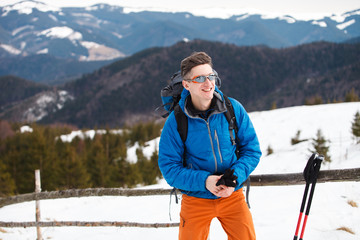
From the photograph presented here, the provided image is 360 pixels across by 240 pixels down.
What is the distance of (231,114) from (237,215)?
0.94 meters

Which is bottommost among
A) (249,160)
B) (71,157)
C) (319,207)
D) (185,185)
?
(71,157)

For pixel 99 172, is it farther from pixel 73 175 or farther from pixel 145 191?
pixel 145 191

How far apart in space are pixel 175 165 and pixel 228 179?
49 cm

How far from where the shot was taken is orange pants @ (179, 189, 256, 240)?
2480 mm

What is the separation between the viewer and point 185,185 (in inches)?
92.4

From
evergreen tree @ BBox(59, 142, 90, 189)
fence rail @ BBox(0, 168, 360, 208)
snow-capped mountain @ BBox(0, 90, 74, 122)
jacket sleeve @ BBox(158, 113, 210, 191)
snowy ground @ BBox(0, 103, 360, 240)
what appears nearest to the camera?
jacket sleeve @ BBox(158, 113, 210, 191)

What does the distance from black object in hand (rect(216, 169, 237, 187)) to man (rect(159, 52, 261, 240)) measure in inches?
2.3

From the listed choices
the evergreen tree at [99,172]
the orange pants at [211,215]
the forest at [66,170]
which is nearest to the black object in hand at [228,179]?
the orange pants at [211,215]

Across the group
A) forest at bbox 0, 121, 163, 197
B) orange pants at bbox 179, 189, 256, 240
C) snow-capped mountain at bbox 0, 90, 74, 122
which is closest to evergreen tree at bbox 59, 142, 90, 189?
forest at bbox 0, 121, 163, 197

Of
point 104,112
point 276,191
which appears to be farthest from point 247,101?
point 276,191

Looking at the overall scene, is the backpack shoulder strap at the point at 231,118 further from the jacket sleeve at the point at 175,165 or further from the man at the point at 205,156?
the jacket sleeve at the point at 175,165

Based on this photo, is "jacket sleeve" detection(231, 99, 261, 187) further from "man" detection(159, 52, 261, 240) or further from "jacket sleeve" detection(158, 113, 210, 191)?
"jacket sleeve" detection(158, 113, 210, 191)

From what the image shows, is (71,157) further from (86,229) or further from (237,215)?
(237,215)

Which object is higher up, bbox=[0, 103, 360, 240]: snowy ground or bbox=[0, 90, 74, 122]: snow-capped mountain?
bbox=[0, 103, 360, 240]: snowy ground
